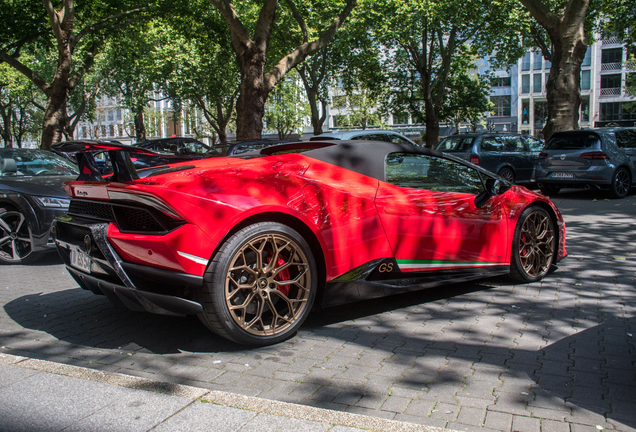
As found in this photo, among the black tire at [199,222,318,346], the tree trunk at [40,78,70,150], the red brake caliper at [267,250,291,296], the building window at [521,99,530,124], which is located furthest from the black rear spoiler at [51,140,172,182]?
the building window at [521,99,530,124]

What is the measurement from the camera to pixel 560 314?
443 cm

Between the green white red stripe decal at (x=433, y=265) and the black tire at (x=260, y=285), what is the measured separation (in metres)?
0.81

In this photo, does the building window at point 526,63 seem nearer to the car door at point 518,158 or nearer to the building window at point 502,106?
the building window at point 502,106

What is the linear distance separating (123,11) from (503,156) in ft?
53.7

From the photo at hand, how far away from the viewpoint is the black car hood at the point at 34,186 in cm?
682

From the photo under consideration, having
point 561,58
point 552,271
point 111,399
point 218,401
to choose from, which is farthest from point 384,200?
point 561,58

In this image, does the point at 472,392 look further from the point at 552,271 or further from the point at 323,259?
the point at 552,271

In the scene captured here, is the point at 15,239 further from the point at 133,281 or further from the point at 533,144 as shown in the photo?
the point at 533,144

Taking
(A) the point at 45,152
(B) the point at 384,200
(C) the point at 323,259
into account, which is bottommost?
(C) the point at 323,259

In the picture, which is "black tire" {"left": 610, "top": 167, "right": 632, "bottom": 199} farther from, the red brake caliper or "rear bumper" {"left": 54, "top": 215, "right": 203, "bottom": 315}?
"rear bumper" {"left": 54, "top": 215, "right": 203, "bottom": 315}

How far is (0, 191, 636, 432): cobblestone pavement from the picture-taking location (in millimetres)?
2879

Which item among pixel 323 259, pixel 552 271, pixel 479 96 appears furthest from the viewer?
pixel 479 96

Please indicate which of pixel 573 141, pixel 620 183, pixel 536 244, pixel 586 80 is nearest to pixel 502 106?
pixel 586 80

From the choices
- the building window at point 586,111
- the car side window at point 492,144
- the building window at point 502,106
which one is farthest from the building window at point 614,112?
the car side window at point 492,144
